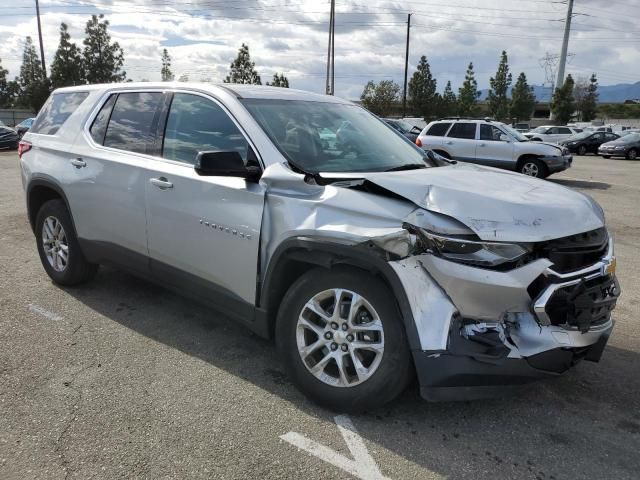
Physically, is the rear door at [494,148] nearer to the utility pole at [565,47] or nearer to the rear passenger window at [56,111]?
the rear passenger window at [56,111]

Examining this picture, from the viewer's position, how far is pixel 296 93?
4.22 meters

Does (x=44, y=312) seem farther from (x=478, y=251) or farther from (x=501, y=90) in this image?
(x=501, y=90)

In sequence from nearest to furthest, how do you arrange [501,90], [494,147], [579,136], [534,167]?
[534,167] → [494,147] → [579,136] → [501,90]

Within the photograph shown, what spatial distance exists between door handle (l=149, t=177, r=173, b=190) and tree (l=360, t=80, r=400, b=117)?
6132 cm

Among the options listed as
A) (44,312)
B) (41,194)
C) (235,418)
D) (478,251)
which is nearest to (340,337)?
(235,418)

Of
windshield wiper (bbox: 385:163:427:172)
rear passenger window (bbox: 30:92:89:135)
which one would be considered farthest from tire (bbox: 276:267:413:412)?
rear passenger window (bbox: 30:92:89:135)

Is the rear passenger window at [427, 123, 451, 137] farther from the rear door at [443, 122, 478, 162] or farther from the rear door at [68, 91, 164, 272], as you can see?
the rear door at [68, 91, 164, 272]

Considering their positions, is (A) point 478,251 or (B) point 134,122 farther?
(B) point 134,122

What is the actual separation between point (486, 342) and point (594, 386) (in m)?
1.36

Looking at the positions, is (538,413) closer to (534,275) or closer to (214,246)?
(534,275)

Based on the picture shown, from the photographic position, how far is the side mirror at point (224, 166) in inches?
126

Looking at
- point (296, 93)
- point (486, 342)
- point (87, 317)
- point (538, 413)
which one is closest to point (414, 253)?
point (486, 342)

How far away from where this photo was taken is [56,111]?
523 centimetres

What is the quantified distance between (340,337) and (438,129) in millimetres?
15377
